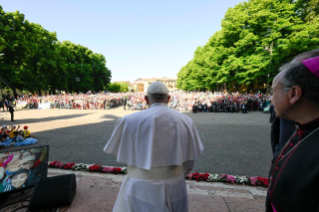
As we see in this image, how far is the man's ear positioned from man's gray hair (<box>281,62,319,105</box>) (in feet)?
0.07

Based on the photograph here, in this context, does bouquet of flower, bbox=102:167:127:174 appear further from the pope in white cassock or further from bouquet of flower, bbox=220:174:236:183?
the pope in white cassock

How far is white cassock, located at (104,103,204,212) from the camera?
181 cm

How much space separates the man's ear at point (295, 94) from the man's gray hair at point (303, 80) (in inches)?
0.8

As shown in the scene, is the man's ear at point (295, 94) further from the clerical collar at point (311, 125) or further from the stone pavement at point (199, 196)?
the stone pavement at point (199, 196)

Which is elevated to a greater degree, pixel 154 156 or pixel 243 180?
pixel 154 156

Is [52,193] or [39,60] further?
[39,60]

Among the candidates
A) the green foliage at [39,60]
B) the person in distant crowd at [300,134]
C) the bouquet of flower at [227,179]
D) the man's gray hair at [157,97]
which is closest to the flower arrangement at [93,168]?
the bouquet of flower at [227,179]

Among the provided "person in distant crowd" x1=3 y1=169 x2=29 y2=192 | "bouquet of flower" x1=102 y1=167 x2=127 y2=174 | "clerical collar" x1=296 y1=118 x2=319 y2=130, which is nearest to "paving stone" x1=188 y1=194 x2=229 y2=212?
"bouquet of flower" x1=102 y1=167 x2=127 y2=174

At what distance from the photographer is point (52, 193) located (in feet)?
9.68

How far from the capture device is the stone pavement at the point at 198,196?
9.88 ft

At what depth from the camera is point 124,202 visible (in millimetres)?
1897

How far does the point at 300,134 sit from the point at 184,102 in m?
20.5

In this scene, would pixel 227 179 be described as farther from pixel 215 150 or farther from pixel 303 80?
pixel 303 80

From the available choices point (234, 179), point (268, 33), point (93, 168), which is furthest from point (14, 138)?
point (268, 33)
